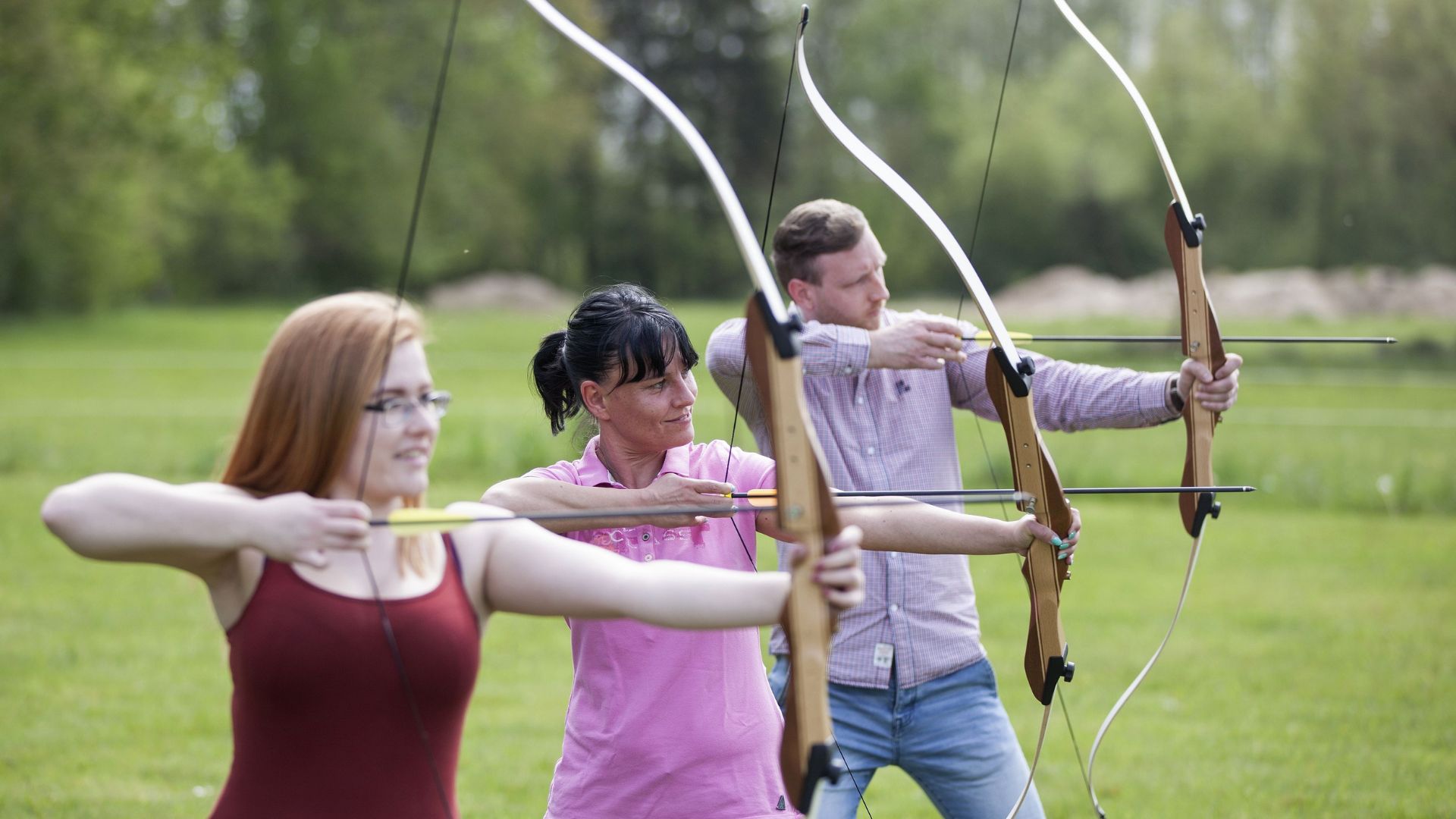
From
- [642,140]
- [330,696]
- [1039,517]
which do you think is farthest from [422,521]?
[642,140]

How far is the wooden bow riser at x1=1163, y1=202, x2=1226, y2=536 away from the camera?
2908 mm

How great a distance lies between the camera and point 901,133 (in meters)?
36.8

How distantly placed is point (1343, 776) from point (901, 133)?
1310 inches

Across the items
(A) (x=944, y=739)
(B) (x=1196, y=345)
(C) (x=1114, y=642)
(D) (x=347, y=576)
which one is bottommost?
(C) (x=1114, y=642)

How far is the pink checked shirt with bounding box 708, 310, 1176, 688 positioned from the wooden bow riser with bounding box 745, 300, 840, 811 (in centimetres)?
91

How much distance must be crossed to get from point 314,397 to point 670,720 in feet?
2.57

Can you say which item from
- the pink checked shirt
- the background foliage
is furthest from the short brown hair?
the background foliage

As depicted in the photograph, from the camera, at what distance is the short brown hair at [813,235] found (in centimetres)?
288

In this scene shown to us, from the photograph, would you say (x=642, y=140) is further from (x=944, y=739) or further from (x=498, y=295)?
(x=944, y=739)

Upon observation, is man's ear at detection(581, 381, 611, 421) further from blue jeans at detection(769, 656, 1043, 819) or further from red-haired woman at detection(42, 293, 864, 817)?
blue jeans at detection(769, 656, 1043, 819)

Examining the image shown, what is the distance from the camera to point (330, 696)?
1.74m

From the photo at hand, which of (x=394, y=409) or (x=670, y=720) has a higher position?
(x=394, y=409)

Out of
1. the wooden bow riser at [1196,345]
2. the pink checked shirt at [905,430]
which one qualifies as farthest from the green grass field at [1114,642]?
the wooden bow riser at [1196,345]

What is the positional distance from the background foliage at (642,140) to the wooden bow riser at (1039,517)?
20.3 m
